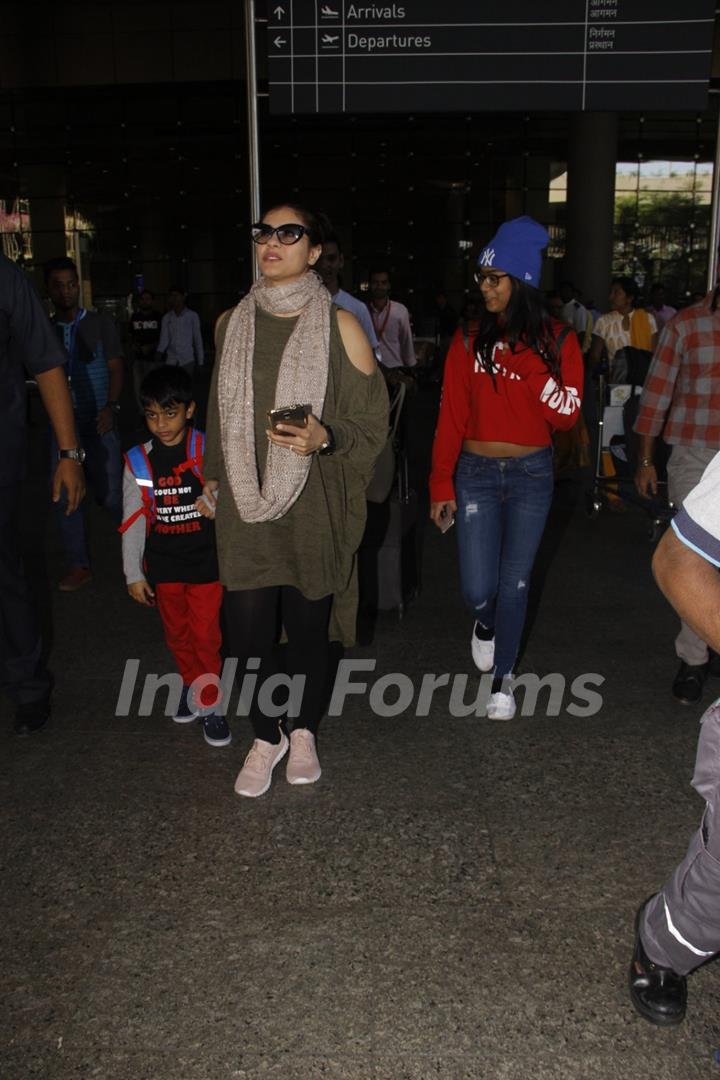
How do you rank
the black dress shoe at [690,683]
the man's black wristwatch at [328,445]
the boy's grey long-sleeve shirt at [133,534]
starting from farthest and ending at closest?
the black dress shoe at [690,683]
the boy's grey long-sleeve shirt at [133,534]
the man's black wristwatch at [328,445]

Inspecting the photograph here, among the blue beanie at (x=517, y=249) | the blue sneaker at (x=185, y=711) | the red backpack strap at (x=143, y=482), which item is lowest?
the blue sneaker at (x=185, y=711)

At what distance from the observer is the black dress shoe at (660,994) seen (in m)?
2.58

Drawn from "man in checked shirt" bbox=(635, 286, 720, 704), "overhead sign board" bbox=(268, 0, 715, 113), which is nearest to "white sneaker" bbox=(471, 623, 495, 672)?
"man in checked shirt" bbox=(635, 286, 720, 704)

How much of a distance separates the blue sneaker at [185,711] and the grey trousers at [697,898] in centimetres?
234

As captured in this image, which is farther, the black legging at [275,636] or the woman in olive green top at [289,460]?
the black legging at [275,636]

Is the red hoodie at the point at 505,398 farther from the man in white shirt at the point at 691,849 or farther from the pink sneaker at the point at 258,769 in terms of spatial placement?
the man in white shirt at the point at 691,849

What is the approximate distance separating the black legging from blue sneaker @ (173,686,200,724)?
0.72 m

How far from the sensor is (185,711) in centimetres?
455

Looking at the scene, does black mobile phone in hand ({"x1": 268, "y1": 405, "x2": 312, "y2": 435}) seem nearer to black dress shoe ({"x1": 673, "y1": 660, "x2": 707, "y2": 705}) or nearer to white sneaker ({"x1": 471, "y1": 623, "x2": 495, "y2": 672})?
white sneaker ({"x1": 471, "y1": 623, "x2": 495, "y2": 672})

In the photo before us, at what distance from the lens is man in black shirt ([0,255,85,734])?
4156 mm

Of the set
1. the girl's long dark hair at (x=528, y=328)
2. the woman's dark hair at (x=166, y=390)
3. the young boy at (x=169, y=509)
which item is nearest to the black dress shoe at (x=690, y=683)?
the girl's long dark hair at (x=528, y=328)

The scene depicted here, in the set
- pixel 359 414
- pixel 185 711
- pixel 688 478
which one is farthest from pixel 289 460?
pixel 688 478

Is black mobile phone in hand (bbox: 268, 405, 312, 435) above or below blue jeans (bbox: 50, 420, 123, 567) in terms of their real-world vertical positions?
above

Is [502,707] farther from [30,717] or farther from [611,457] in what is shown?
[611,457]
